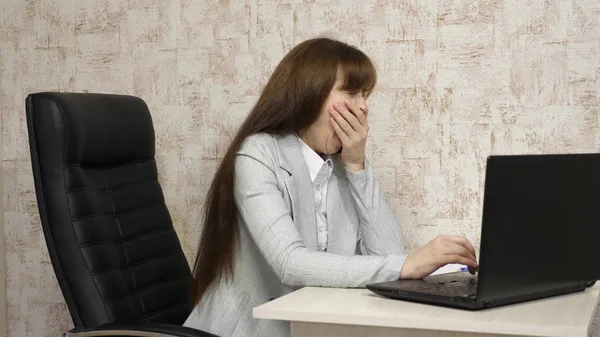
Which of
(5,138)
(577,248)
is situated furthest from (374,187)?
(5,138)

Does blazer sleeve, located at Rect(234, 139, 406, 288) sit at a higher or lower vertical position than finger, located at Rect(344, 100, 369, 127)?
lower

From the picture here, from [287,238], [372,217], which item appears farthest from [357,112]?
[287,238]

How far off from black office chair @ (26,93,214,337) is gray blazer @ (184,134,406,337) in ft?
0.62

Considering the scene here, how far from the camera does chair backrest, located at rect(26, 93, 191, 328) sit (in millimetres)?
1783

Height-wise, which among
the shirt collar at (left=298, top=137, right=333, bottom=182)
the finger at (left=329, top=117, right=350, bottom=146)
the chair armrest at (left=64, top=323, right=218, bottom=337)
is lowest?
the chair armrest at (left=64, top=323, right=218, bottom=337)

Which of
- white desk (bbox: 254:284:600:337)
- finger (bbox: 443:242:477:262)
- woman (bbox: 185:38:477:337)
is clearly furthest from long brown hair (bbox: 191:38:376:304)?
finger (bbox: 443:242:477:262)

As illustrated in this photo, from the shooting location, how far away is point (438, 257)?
157 cm

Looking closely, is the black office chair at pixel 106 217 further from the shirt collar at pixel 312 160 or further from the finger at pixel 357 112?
the finger at pixel 357 112

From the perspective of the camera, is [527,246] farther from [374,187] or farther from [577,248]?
[374,187]

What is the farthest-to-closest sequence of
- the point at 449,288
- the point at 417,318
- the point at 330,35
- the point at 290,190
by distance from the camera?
the point at 330,35 < the point at 290,190 < the point at 449,288 < the point at 417,318

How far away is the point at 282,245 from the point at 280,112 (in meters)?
0.37

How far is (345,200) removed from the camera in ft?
6.67

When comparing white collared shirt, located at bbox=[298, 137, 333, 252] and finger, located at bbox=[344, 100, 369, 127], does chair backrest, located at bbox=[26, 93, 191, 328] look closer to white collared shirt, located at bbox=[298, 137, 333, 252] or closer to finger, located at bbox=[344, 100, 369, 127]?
white collared shirt, located at bbox=[298, 137, 333, 252]

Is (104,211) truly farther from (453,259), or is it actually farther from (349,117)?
(453,259)
